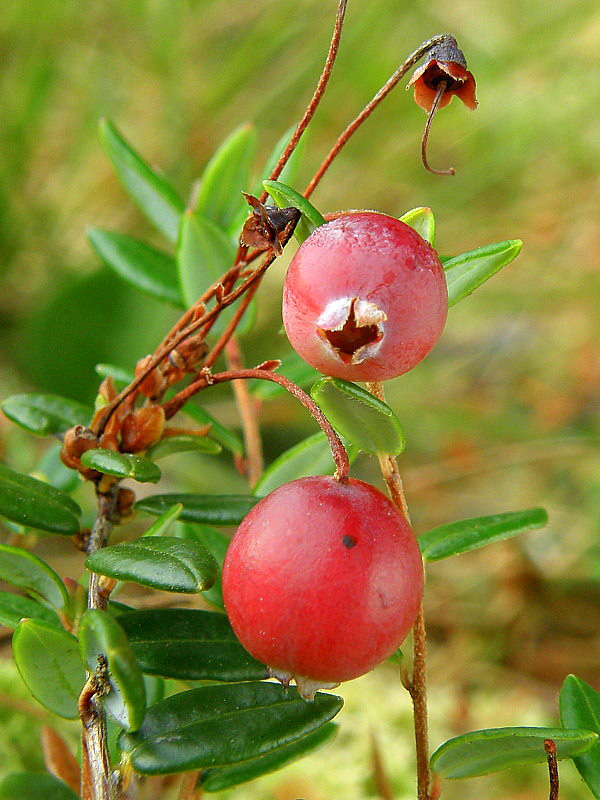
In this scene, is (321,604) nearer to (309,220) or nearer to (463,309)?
(309,220)

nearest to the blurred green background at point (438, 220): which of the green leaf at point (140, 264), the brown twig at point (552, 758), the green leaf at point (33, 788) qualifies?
the green leaf at point (140, 264)

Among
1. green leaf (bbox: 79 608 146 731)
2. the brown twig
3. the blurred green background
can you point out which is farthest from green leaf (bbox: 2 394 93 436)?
the blurred green background

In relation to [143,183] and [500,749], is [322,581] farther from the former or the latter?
[143,183]

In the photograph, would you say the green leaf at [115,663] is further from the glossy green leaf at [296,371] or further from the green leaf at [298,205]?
the glossy green leaf at [296,371]

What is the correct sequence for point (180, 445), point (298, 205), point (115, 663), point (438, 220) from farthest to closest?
point (438, 220)
point (180, 445)
point (298, 205)
point (115, 663)

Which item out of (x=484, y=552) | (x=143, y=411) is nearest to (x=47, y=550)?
(x=484, y=552)

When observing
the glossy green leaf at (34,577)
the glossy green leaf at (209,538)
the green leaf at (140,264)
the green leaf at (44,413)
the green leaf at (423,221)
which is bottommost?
the glossy green leaf at (34,577)

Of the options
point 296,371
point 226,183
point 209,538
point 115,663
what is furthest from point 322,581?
point 226,183
